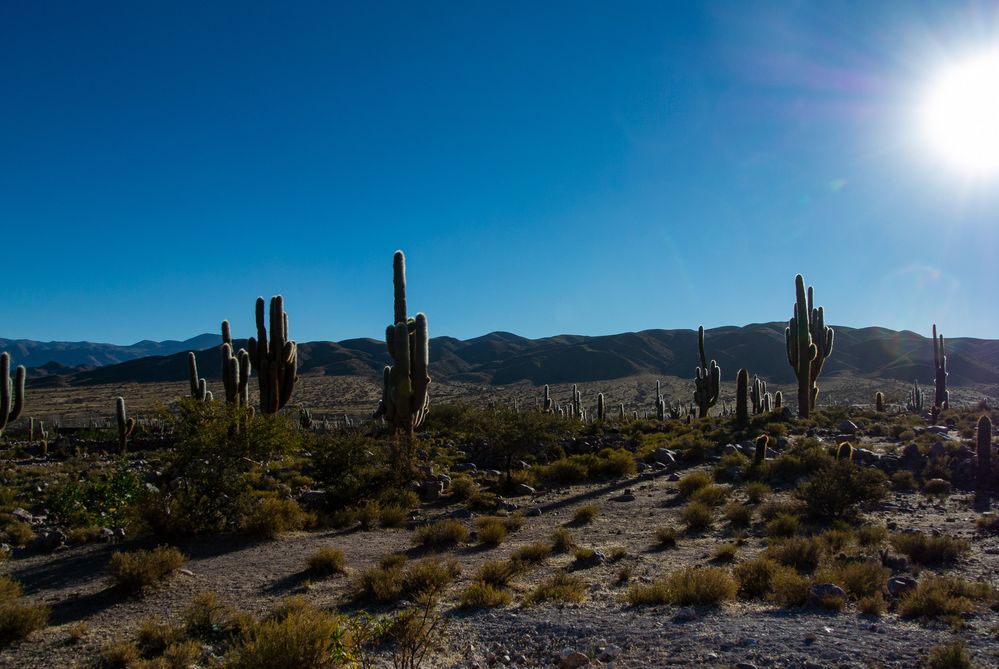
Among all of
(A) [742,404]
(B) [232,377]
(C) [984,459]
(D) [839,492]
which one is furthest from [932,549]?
(B) [232,377]

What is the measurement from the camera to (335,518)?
15.2 m

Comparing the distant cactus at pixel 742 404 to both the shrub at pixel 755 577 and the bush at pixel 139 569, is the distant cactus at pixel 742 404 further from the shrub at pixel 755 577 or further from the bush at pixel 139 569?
the bush at pixel 139 569

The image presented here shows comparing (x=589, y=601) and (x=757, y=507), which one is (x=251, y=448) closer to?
(x=589, y=601)

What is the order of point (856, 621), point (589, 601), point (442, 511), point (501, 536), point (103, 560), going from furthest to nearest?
point (442, 511) < point (501, 536) < point (103, 560) < point (589, 601) < point (856, 621)

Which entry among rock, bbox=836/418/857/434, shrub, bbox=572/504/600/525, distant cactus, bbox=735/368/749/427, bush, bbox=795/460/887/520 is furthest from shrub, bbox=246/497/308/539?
rock, bbox=836/418/857/434

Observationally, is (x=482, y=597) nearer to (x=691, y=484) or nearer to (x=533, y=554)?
(x=533, y=554)

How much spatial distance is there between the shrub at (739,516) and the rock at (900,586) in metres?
4.98

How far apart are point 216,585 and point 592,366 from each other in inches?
4435

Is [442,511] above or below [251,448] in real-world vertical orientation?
below

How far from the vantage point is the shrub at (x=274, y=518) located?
13.5 meters

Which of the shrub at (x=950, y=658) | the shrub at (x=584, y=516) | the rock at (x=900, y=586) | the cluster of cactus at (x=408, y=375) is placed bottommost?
the shrub at (x=584, y=516)

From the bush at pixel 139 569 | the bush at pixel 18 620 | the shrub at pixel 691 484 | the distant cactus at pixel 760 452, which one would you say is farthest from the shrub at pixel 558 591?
the distant cactus at pixel 760 452

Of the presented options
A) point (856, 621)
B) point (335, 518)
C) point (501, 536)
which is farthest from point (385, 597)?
point (335, 518)

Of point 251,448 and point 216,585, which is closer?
point 216,585
